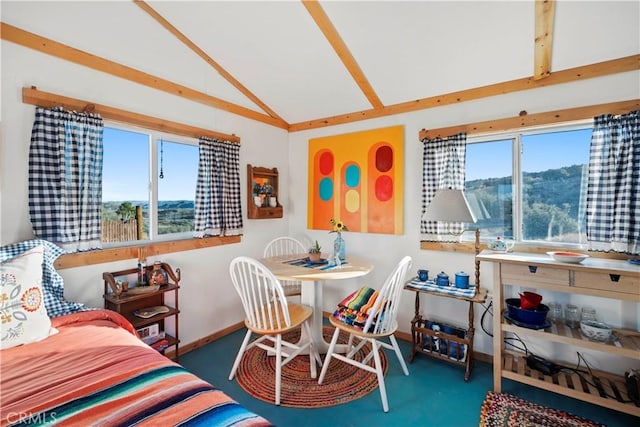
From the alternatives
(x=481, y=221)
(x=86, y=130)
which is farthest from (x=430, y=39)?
(x=86, y=130)

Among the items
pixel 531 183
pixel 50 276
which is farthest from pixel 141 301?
pixel 531 183

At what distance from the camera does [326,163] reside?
344 cm

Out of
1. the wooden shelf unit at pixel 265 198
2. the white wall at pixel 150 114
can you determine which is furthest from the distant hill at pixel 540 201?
the white wall at pixel 150 114

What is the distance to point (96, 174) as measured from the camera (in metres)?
2.10

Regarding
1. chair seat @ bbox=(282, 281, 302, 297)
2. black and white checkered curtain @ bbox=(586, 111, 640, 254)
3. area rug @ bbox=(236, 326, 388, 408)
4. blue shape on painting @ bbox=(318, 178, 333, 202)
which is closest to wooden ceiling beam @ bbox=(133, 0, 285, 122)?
blue shape on painting @ bbox=(318, 178, 333, 202)

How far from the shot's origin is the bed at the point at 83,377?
37.1 inches

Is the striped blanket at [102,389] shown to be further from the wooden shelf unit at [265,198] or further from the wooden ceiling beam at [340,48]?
the wooden ceiling beam at [340,48]

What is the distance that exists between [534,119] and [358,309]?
6.58ft

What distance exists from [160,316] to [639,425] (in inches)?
128

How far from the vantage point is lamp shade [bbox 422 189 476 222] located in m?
2.19

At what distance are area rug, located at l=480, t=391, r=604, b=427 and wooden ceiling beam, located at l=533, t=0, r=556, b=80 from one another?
2335mm

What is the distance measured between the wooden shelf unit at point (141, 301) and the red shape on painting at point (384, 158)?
2133mm

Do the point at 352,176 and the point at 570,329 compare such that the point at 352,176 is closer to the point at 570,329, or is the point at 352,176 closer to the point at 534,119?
the point at 534,119

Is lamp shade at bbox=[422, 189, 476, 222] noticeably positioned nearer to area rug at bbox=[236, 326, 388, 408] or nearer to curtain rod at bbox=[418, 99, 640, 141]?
curtain rod at bbox=[418, 99, 640, 141]
